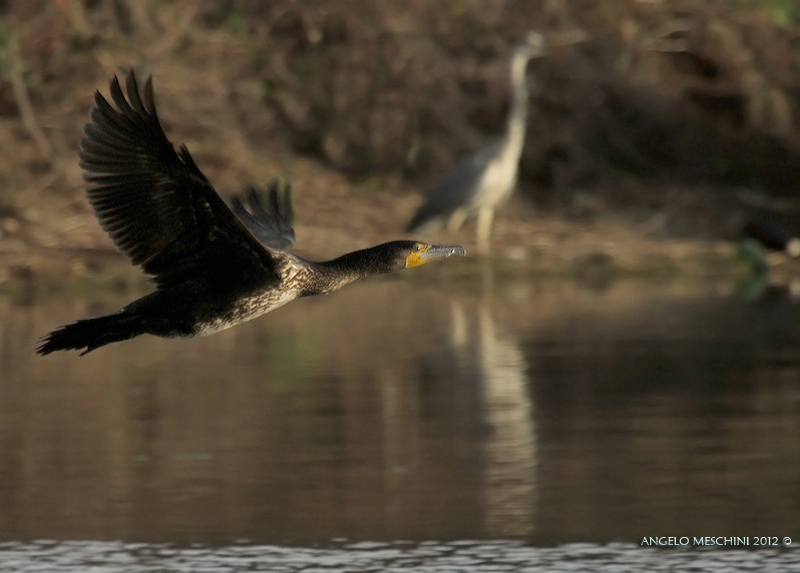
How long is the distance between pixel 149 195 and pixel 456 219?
452 inches

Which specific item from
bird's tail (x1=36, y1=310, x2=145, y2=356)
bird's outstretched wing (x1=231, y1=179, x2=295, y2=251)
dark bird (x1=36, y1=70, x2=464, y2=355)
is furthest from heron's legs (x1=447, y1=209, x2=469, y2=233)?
bird's tail (x1=36, y1=310, x2=145, y2=356)

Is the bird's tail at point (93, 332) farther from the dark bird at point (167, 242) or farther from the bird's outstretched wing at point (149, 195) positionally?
the bird's outstretched wing at point (149, 195)

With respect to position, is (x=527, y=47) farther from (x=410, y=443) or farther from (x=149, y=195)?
(x=149, y=195)

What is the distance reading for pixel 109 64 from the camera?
18.4m

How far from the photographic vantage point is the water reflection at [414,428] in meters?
6.64

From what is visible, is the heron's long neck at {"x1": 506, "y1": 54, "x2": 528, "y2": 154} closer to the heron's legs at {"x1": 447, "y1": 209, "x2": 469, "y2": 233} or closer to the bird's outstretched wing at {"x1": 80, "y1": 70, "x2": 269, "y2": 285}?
the heron's legs at {"x1": 447, "y1": 209, "x2": 469, "y2": 233}

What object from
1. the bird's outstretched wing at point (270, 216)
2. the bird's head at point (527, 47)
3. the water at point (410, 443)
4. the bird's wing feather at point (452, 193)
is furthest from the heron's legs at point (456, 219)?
the bird's outstretched wing at point (270, 216)

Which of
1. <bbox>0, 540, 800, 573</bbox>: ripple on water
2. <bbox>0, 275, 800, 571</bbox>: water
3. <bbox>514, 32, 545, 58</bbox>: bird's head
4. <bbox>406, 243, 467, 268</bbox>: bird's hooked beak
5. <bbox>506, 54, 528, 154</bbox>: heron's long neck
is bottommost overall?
<bbox>0, 540, 800, 573</bbox>: ripple on water

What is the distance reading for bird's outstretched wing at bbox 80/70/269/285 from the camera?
5855mm

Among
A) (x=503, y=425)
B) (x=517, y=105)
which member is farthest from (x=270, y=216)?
(x=517, y=105)

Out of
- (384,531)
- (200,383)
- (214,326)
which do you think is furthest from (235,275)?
(200,383)

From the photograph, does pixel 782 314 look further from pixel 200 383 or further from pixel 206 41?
pixel 206 41

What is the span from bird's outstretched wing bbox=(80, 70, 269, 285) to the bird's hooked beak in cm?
84

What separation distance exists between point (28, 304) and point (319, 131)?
652 centimetres
